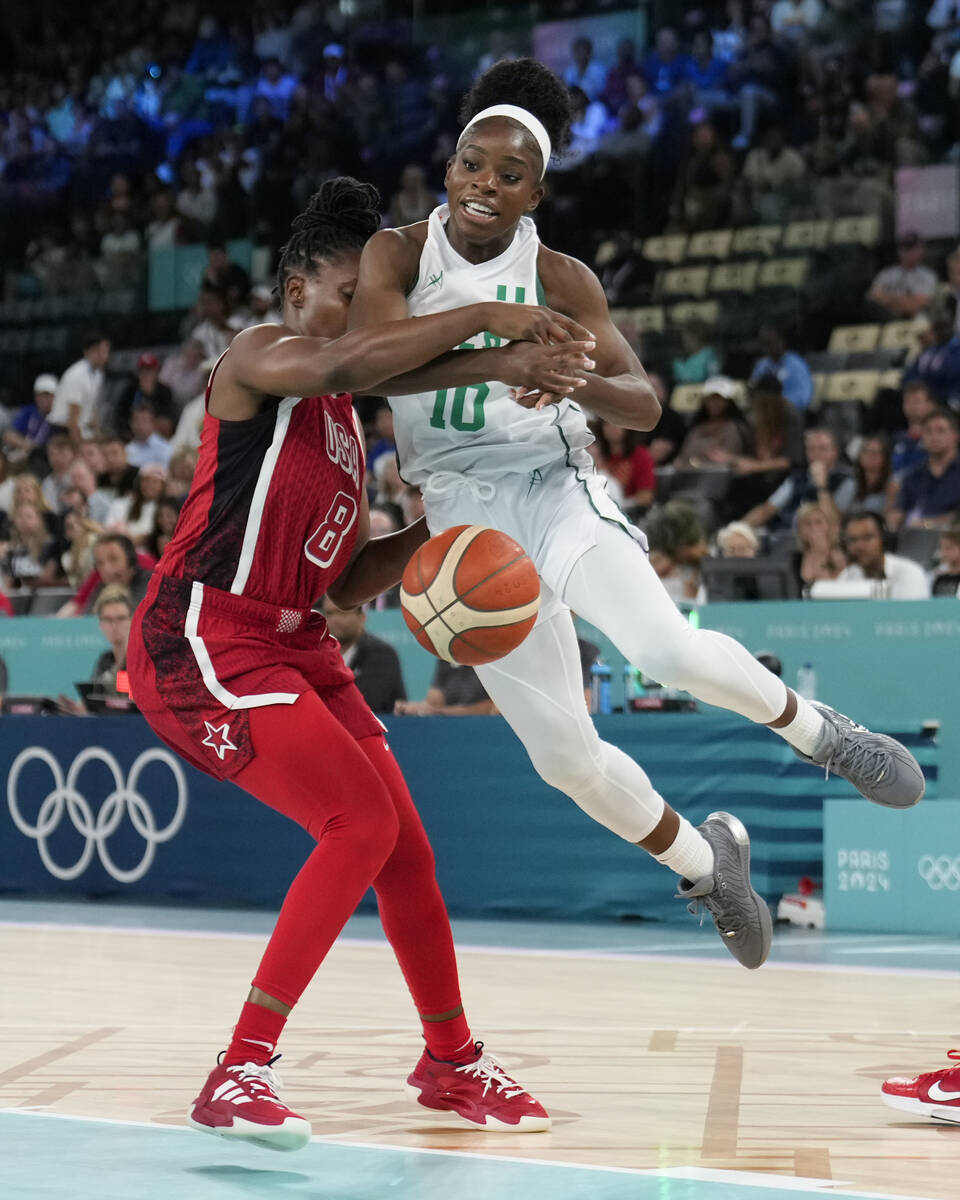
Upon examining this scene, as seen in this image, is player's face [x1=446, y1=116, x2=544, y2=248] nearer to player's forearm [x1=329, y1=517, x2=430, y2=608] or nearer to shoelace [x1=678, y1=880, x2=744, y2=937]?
player's forearm [x1=329, y1=517, x2=430, y2=608]

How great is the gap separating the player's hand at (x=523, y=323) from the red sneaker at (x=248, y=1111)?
1.67 m

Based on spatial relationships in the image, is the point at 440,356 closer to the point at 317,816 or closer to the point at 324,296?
the point at 324,296

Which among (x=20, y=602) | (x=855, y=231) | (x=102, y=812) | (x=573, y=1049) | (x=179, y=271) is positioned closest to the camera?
Answer: (x=573, y=1049)

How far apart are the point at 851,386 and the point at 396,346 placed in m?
9.61

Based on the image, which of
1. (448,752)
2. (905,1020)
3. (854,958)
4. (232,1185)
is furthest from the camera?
(448,752)

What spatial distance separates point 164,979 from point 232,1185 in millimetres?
3433

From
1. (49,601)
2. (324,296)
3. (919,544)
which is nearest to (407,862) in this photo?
(324,296)

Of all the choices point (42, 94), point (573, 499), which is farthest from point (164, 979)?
point (42, 94)

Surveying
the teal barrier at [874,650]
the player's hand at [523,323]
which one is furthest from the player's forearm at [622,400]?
the teal barrier at [874,650]

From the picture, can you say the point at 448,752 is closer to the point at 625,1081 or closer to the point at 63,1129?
the point at 625,1081

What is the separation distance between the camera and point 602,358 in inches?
172

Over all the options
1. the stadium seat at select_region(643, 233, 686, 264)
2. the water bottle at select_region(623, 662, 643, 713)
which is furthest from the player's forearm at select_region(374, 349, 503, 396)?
the stadium seat at select_region(643, 233, 686, 264)

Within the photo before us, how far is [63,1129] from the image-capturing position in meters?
4.18

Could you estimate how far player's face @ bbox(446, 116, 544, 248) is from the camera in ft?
14.2
